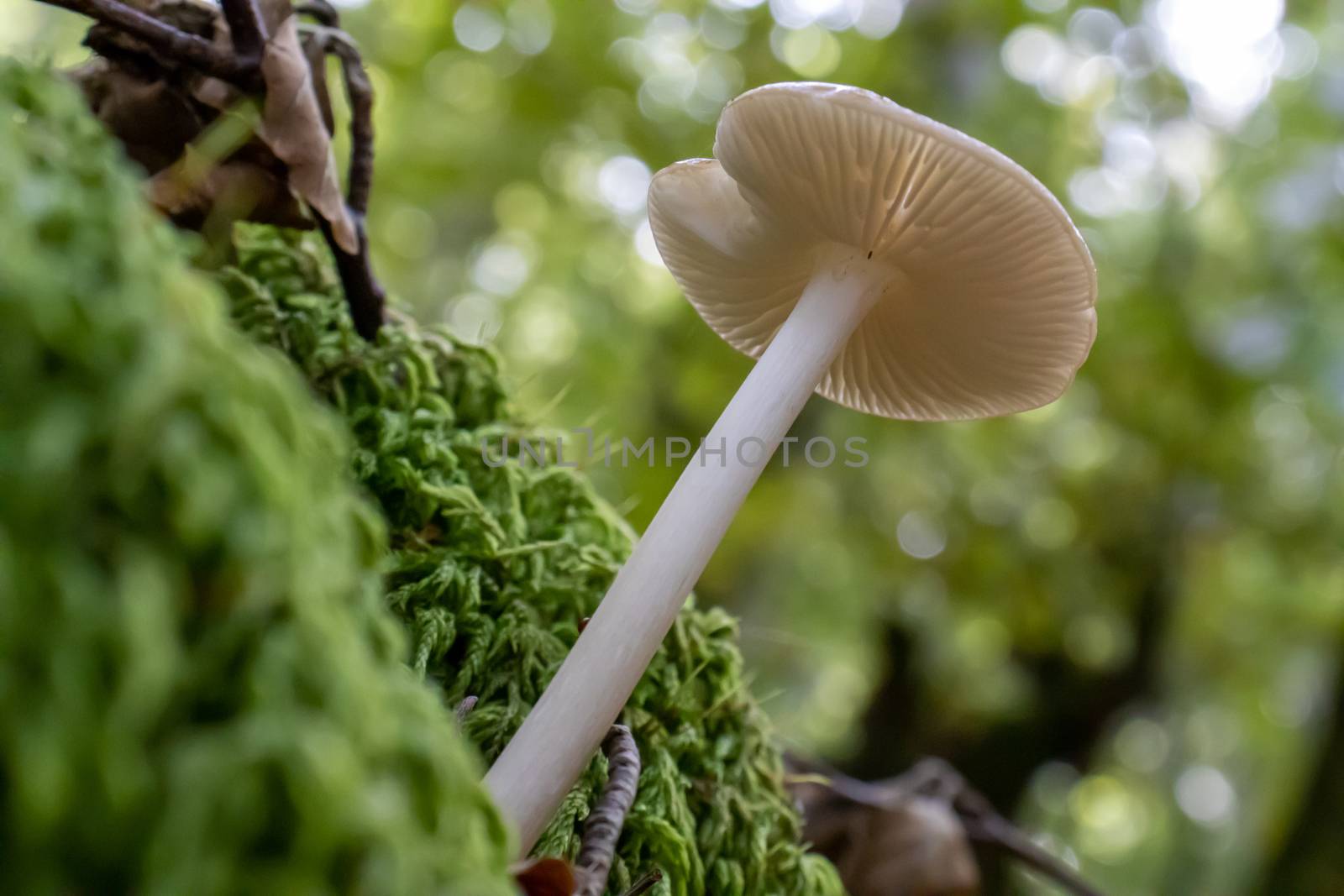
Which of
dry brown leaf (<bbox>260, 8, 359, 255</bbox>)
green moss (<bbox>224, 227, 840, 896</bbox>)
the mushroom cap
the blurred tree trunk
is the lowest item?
the blurred tree trunk

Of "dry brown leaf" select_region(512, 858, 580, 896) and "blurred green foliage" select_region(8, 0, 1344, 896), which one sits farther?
"blurred green foliage" select_region(8, 0, 1344, 896)

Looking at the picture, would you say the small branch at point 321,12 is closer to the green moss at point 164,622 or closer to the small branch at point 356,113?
the small branch at point 356,113

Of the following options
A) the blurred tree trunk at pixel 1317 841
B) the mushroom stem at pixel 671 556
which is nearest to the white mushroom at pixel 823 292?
the mushroom stem at pixel 671 556

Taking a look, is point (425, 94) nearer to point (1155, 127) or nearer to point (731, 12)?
point (731, 12)

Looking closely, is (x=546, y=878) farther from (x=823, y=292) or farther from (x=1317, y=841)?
(x=1317, y=841)

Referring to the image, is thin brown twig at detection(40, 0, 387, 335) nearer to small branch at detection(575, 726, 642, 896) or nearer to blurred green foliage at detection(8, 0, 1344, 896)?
small branch at detection(575, 726, 642, 896)

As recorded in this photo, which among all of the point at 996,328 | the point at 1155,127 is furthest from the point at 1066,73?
the point at 996,328

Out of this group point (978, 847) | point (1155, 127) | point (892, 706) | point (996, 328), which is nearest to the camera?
point (996, 328)

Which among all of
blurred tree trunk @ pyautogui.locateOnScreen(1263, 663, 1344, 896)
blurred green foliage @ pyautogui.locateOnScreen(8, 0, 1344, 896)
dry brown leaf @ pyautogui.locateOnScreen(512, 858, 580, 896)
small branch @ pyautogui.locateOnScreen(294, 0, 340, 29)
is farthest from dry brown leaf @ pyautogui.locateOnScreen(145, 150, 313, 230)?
blurred tree trunk @ pyautogui.locateOnScreen(1263, 663, 1344, 896)
